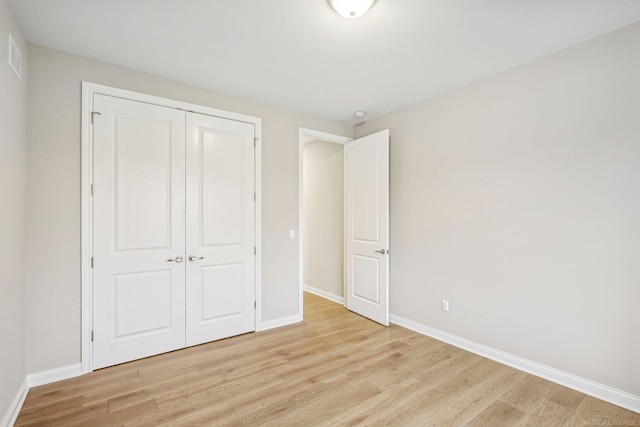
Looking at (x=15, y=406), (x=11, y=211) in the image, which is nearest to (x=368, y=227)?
(x=11, y=211)

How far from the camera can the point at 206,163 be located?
3059mm

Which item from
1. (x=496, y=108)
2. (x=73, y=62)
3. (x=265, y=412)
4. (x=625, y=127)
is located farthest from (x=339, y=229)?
(x=73, y=62)

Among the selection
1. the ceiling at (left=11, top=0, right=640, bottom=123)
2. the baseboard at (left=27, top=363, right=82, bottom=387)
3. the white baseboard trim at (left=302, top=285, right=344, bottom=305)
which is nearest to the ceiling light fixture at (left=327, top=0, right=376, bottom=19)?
the ceiling at (left=11, top=0, right=640, bottom=123)

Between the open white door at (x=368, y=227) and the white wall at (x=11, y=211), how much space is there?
3.24 meters

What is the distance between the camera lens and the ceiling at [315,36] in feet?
6.29

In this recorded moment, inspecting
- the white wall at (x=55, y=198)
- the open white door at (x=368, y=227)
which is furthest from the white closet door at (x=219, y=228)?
the open white door at (x=368, y=227)

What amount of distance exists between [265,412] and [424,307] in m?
2.11

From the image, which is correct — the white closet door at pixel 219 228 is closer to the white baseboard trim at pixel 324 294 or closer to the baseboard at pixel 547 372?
the white baseboard trim at pixel 324 294

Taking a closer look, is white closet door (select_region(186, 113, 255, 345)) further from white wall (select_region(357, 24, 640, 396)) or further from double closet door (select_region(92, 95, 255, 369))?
white wall (select_region(357, 24, 640, 396))

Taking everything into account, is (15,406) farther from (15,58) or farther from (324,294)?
(324,294)

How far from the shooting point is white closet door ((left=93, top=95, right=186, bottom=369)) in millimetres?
2541

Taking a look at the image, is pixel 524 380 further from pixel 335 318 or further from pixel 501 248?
pixel 335 318

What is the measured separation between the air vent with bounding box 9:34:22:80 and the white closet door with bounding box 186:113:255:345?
1204 millimetres

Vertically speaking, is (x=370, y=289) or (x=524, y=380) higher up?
(x=370, y=289)
